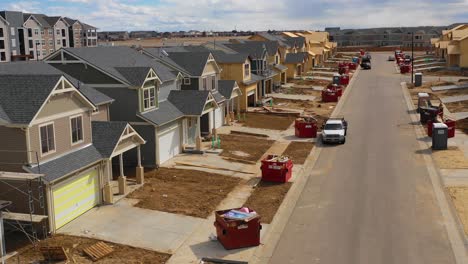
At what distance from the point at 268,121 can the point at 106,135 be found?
2336 cm

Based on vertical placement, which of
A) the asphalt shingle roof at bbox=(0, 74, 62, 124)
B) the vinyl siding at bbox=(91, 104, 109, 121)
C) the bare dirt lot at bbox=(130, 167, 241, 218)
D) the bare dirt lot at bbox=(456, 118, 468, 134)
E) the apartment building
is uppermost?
the apartment building

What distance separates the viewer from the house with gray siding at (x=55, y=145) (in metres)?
19.4

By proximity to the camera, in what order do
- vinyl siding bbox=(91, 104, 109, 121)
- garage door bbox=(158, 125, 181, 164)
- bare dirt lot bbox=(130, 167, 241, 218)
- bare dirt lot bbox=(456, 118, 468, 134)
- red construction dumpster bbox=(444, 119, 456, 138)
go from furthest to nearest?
bare dirt lot bbox=(456, 118, 468, 134)
red construction dumpster bbox=(444, 119, 456, 138)
garage door bbox=(158, 125, 181, 164)
vinyl siding bbox=(91, 104, 109, 121)
bare dirt lot bbox=(130, 167, 241, 218)

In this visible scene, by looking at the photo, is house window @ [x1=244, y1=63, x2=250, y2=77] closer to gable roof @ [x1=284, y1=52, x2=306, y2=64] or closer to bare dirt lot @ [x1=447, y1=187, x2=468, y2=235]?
gable roof @ [x1=284, y1=52, x2=306, y2=64]

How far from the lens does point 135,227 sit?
20453 millimetres

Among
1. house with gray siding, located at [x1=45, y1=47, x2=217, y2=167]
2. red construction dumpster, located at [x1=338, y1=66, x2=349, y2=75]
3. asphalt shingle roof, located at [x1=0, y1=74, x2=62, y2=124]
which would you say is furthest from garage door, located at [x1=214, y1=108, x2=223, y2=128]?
red construction dumpster, located at [x1=338, y1=66, x2=349, y2=75]

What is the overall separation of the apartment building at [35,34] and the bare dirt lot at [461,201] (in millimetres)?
79123

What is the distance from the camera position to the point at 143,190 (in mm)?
25234

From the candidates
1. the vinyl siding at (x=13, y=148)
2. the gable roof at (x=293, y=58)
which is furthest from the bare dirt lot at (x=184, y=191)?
the gable roof at (x=293, y=58)

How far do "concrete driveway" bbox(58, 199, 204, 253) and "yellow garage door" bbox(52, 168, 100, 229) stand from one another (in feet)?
0.97

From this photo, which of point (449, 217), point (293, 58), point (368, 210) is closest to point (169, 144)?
point (368, 210)

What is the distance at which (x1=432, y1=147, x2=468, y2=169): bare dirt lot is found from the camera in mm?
29359

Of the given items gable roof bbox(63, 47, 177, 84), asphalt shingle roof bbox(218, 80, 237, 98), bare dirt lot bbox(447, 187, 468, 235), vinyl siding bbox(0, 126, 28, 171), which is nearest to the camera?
vinyl siding bbox(0, 126, 28, 171)

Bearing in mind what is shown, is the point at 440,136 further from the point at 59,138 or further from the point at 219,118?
the point at 59,138
